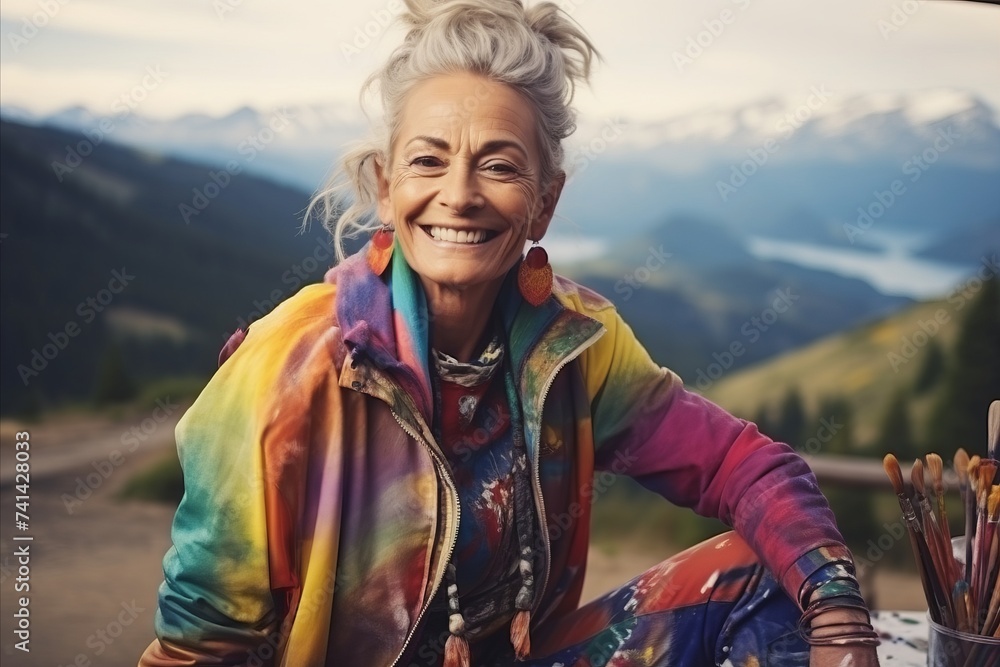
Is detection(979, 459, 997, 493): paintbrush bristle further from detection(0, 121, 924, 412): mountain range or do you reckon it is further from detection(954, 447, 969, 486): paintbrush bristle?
detection(0, 121, 924, 412): mountain range

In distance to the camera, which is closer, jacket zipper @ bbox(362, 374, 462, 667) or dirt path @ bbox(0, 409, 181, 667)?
jacket zipper @ bbox(362, 374, 462, 667)

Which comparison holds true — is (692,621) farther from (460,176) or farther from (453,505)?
(460,176)

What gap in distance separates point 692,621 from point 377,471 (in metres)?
0.59

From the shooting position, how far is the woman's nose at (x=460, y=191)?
5.00ft

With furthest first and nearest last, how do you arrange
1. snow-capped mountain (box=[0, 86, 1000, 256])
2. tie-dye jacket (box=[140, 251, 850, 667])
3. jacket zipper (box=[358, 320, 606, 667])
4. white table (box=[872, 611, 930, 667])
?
snow-capped mountain (box=[0, 86, 1000, 256]) → white table (box=[872, 611, 930, 667]) → jacket zipper (box=[358, 320, 606, 667]) → tie-dye jacket (box=[140, 251, 850, 667])

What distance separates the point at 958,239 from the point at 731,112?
57.1 inches

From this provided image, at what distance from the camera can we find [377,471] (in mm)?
1528

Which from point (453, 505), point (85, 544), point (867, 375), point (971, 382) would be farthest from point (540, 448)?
point (971, 382)

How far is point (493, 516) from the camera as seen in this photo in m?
1.61

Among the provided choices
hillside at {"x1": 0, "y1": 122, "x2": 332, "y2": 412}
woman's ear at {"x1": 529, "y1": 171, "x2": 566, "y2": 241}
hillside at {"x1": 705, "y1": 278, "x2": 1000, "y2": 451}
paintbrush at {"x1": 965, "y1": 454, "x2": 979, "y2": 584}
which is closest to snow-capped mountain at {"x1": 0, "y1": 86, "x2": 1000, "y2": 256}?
hillside at {"x1": 705, "y1": 278, "x2": 1000, "y2": 451}

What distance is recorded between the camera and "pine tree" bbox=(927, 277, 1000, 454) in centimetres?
495

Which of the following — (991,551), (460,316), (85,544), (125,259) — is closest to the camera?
(460,316)

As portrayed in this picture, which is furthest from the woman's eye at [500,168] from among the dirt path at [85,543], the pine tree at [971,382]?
the pine tree at [971,382]

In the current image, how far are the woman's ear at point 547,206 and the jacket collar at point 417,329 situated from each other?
0.27ft
